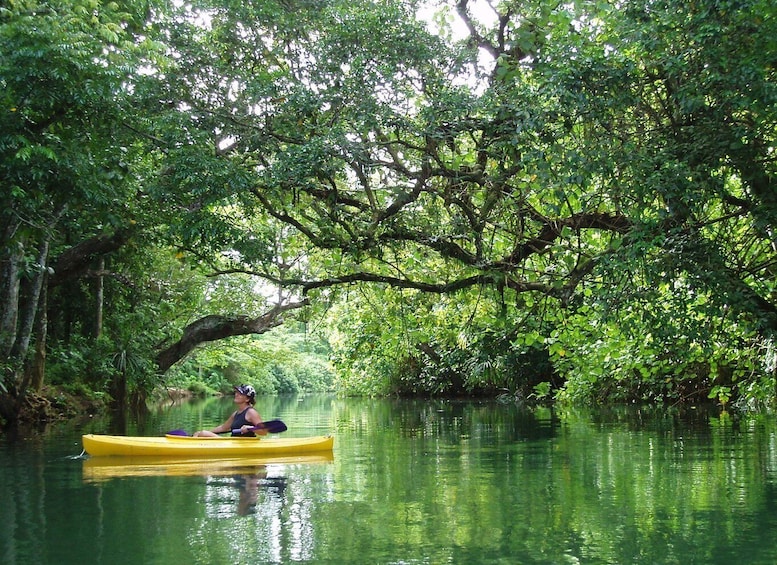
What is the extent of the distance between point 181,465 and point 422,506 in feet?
12.5

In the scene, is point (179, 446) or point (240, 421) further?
point (240, 421)

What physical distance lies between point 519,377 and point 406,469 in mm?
16793

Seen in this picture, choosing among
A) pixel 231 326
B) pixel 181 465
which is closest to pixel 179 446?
pixel 181 465

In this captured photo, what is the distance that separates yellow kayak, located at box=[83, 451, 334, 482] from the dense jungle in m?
2.69

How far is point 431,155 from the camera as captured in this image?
1080 centimetres

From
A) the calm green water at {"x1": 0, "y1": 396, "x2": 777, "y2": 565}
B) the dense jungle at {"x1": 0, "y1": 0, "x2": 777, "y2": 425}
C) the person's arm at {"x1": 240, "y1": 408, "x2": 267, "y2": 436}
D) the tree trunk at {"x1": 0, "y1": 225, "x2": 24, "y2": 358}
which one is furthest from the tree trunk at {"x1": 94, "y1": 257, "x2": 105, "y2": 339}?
the person's arm at {"x1": 240, "y1": 408, "x2": 267, "y2": 436}

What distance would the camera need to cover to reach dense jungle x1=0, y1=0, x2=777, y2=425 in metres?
8.02

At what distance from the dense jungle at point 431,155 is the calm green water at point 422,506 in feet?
5.84

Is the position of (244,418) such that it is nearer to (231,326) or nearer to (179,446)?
(179,446)

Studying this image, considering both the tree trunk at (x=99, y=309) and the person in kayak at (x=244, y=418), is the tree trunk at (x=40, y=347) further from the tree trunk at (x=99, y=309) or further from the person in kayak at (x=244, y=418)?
the person in kayak at (x=244, y=418)

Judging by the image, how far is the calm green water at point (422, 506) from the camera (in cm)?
477

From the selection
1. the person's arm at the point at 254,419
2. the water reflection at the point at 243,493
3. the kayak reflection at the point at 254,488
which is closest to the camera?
the water reflection at the point at 243,493

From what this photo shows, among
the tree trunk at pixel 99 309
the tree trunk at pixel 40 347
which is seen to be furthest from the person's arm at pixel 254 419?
the tree trunk at pixel 99 309

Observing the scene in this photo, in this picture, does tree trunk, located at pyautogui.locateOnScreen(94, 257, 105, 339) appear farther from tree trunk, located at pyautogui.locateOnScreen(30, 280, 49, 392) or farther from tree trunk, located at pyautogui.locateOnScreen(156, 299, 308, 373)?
tree trunk, located at pyautogui.locateOnScreen(30, 280, 49, 392)
